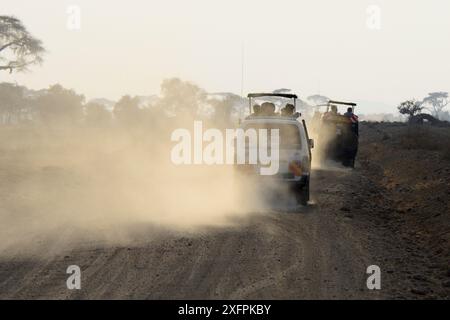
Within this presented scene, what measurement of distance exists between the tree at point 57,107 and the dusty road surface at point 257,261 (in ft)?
237

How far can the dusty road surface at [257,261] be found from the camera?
241 inches

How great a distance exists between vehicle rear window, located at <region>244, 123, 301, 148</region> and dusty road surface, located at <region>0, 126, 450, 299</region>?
67.3 inches

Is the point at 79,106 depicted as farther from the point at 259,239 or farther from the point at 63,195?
the point at 259,239

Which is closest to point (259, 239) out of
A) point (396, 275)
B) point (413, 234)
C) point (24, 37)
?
point (396, 275)

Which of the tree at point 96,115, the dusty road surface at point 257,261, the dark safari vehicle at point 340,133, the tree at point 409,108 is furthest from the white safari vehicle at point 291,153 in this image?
the tree at point 96,115

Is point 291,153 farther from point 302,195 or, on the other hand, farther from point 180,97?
point 180,97

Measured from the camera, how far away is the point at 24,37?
37.7 metres

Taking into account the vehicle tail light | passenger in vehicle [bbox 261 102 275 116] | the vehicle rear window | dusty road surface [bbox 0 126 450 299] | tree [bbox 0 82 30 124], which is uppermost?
tree [bbox 0 82 30 124]

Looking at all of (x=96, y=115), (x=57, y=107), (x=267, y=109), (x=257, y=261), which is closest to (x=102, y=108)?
(x=96, y=115)

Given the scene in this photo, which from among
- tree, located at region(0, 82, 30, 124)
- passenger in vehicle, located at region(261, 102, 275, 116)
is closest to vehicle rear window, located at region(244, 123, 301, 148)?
passenger in vehicle, located at region(261, 102, 275, 116)

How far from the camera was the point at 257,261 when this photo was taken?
24.2ft

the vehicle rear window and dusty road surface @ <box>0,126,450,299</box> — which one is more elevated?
the vehicle rear window

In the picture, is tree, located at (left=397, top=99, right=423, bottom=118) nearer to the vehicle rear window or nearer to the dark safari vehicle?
the dark safari vehicle

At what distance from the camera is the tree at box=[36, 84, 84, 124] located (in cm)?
7950
